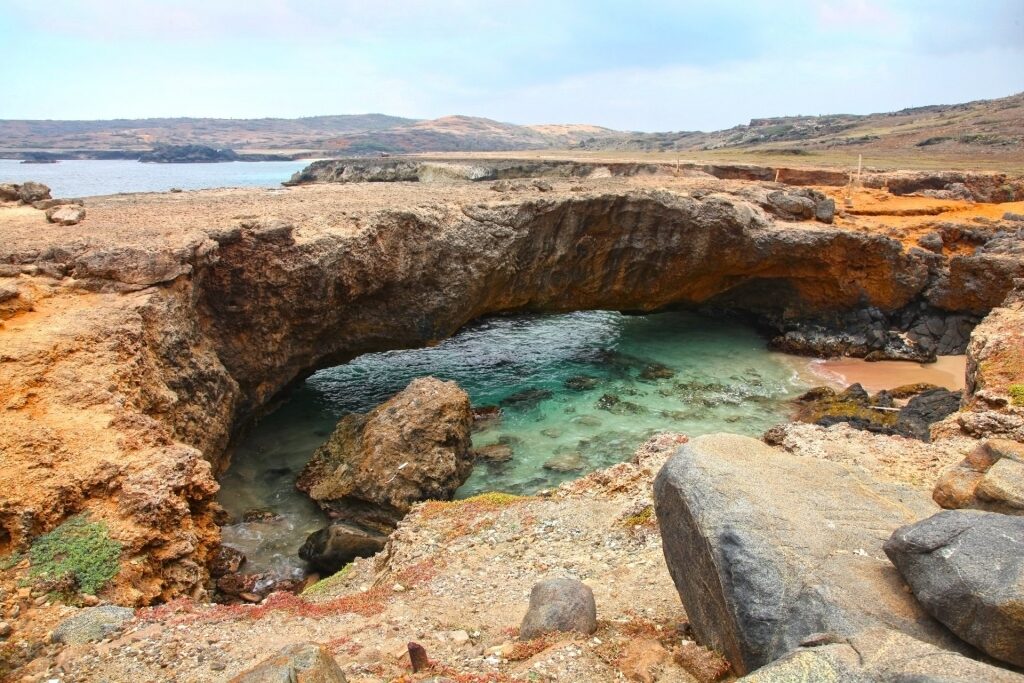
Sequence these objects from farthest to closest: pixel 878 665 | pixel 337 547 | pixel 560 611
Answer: pixel 337 547, pixel 560 611, pixel 878 665

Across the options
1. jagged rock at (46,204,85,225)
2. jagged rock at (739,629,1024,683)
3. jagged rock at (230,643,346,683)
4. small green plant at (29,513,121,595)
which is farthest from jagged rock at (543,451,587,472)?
jagged rock at (46,204,85,225)

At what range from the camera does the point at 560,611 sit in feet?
27.6

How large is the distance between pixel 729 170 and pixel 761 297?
11.3 m

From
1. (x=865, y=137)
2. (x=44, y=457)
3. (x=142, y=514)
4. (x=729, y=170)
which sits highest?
(x=865, y=137)

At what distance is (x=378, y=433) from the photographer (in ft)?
59.1

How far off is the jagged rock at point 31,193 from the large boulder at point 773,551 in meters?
23.3

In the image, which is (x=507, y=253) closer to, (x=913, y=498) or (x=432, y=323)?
(x=432, y=323)

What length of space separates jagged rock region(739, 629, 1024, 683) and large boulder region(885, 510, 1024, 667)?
75cm

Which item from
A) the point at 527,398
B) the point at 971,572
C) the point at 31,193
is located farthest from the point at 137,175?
the point at 971,572

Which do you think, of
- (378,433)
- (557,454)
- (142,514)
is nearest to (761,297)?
(557,454)

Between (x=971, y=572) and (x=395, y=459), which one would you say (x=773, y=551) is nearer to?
(x=971, y=572)

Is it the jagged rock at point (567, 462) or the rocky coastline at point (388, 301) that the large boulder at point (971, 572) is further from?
the jagged rock at point (567, 462)

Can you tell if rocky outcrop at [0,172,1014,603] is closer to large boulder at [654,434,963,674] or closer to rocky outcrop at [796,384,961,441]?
rocky outcrop at [796,384,961,441]

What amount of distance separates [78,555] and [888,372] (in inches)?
1052
